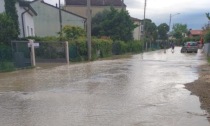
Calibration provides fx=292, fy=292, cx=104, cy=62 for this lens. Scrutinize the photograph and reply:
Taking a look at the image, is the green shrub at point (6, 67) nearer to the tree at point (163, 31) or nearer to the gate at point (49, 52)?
the gate at point (49, 52)

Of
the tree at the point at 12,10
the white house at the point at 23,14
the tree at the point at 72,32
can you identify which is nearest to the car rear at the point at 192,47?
the tree at the point at 72,32

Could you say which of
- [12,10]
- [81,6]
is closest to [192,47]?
[81,6]

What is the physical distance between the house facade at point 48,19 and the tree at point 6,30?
16.2 metres

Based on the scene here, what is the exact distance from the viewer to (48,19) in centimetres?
4344

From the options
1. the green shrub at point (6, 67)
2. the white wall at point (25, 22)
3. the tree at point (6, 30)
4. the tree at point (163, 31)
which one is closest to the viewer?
the green shrub at point (6, 67)

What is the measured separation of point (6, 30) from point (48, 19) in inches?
753

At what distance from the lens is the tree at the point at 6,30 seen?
24386 millimetres

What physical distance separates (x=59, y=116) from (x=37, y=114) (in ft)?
2.10

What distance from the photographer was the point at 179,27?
12144 cm

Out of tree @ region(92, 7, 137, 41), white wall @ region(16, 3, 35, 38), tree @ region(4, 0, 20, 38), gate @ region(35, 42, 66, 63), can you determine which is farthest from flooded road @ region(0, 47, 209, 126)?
tree @ region(92, 7, 137, 41)

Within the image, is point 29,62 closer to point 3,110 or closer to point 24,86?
point 24,86

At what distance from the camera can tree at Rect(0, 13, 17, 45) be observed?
24.4 m

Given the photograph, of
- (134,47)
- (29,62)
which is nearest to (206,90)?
(29,62)

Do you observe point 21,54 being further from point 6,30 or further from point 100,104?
point 100,104
